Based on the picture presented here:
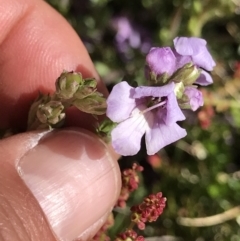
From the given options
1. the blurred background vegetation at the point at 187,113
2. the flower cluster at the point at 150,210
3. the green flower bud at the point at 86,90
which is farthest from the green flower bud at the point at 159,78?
the blurred background vegetation at the point at 187,113

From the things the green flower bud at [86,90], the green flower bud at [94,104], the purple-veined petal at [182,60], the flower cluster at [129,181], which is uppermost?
the green flower bud at [86,90]

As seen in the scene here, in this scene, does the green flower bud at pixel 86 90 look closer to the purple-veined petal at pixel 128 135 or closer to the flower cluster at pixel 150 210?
the purple-veined petal at pixel 128 135

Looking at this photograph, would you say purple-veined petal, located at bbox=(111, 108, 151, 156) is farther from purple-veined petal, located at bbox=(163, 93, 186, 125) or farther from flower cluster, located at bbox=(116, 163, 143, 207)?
flower cluster, located at bbox=(116, 163, 143, 207)

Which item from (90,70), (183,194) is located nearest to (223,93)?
(183,194)

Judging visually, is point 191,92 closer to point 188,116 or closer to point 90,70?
point 90,70

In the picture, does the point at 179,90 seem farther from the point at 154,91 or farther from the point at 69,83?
the point at 69,83

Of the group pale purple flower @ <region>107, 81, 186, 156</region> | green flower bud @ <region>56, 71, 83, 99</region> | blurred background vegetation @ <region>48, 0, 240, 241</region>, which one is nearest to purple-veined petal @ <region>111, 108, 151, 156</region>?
pale purple flower @ <region>107, 81, 186, 156</region>
